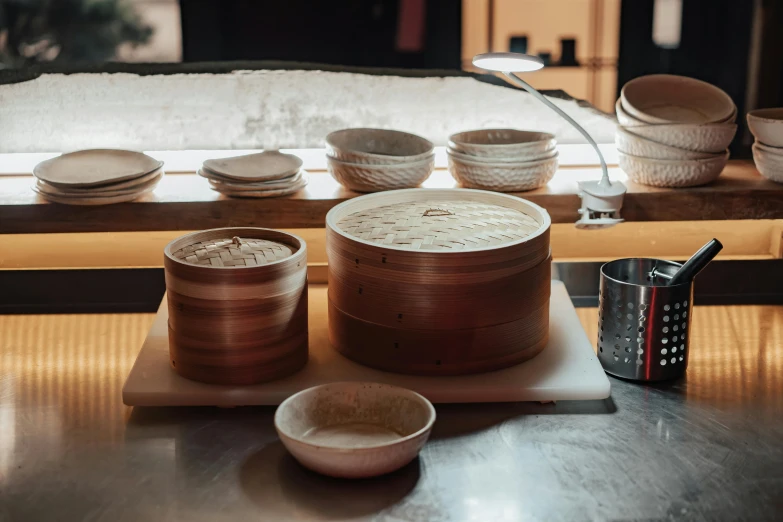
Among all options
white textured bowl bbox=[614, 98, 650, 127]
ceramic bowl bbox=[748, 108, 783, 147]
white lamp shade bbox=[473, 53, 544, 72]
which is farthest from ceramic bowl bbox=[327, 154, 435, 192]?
ceramic bowl bbox=[748, 108, 783, 147]

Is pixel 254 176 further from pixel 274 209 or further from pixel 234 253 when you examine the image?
pixel 234 253

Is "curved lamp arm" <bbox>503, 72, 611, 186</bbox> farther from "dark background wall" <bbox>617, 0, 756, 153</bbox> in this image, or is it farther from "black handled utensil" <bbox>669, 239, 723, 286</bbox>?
"dark background wall" <bbox>617, 0, 756, 153</bbox>

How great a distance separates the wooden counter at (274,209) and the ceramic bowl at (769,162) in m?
0.03

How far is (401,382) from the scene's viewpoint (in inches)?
75.4

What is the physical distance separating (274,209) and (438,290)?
67 centimetres

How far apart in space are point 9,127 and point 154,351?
3.47 feet

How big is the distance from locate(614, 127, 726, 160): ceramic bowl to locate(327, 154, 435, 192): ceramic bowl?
1.73ft

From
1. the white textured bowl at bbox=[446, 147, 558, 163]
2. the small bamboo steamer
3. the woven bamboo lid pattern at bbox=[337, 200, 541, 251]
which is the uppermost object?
the white textured bowl at bbox=[446, 147, 558, 163]

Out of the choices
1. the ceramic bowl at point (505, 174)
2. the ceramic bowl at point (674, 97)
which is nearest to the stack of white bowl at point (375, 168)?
the ceramic bowl at point (505, 174)

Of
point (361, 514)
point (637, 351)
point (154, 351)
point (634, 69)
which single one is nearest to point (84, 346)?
point (154, 351)

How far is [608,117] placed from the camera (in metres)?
2.69

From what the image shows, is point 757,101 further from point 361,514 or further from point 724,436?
point 361,514

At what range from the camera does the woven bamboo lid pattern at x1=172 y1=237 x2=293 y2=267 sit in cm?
187

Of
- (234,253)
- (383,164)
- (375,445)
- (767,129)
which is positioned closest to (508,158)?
(383,164)
